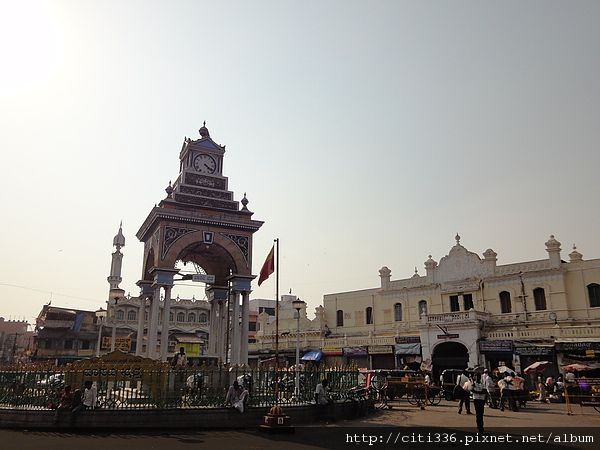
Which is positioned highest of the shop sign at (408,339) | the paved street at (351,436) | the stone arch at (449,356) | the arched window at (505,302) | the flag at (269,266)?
the arched window at (505,302)

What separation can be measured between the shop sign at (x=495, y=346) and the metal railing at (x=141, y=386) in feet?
61.7

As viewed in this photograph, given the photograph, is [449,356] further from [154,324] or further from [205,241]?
[154,324]

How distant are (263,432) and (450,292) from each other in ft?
90.9

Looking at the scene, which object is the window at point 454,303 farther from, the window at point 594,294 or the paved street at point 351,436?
the paved street at point 351,436

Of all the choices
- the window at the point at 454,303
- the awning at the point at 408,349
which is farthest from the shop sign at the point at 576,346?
the window at the point at 454,303

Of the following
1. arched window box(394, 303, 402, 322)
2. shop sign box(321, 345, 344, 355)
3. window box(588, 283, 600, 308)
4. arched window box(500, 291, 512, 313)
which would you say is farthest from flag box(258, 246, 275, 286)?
arched window box(394, 303, 402, 322)

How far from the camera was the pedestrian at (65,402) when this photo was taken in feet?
43.1

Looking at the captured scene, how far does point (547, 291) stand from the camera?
32.9m

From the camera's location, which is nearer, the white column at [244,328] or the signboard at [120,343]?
the white column at [244,328]

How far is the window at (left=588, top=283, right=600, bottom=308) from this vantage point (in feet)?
102

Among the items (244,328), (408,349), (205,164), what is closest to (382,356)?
(408,349)

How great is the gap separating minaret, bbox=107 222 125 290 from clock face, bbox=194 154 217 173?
4339 cm

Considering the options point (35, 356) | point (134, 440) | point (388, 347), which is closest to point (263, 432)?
point (134, 440)

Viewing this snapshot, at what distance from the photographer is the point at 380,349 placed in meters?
37.6
